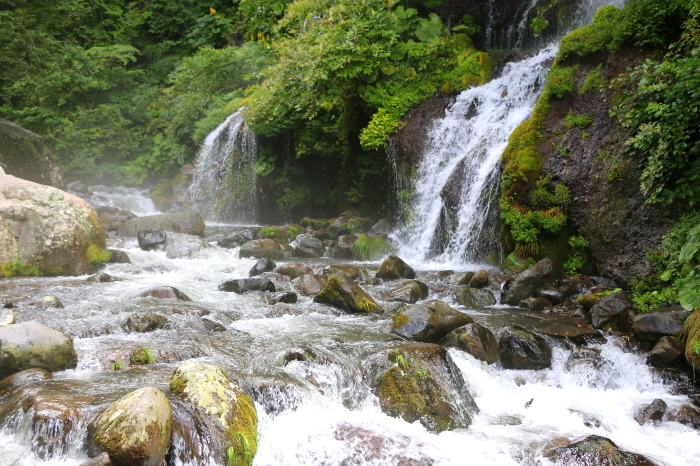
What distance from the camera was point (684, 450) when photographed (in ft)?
16.4

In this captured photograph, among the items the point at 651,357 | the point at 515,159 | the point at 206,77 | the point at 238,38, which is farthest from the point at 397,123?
the point at 238,38

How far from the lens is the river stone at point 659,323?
21.9ft

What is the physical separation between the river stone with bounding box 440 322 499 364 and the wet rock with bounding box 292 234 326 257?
23.3 feet

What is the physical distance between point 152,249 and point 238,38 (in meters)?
17.2

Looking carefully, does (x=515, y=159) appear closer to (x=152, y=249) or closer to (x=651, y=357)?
(x=651, y=357)

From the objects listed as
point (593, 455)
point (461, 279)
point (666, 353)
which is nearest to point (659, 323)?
point (666, 353)

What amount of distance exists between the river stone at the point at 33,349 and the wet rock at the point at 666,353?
7.40 m

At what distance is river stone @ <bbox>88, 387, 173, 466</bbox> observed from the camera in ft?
12.5

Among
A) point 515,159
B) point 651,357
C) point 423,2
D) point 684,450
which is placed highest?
point 423,2

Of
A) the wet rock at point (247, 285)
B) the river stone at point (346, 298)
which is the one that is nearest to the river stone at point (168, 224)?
the wet rock at point (247, 285)

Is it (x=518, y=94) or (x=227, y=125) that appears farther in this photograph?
(x=227, y=125)

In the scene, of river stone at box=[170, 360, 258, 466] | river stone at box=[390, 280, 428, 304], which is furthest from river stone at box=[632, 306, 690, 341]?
river stone at box=[170, 360, 258, 466]

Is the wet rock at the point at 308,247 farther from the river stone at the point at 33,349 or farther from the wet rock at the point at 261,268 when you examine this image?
the river stone at the point at 33,349

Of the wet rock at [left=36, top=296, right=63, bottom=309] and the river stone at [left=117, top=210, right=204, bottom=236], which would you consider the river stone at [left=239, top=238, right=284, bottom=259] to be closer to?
the river stone at [left=117, top=210, right=204, bottom=236]
